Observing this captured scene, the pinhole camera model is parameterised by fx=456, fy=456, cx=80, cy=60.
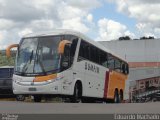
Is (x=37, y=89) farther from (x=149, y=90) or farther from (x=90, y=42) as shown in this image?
(x=149, y=90)

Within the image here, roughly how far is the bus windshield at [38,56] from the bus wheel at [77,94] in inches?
68.9

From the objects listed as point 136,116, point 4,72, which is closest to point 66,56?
point 4,72

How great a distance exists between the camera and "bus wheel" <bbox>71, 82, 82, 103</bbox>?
20.3 meters

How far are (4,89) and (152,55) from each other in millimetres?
49263

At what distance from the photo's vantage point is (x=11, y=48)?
21438mm

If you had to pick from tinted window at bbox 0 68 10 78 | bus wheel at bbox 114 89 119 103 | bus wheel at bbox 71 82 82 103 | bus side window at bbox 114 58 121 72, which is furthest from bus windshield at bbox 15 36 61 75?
bus wheel at bbox 114 89 119 103

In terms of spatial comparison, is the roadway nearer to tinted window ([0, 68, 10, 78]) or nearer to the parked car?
the parked car

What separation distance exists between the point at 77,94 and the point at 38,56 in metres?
2.60

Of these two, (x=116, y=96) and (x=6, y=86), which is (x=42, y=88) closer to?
(x=6, y=86)

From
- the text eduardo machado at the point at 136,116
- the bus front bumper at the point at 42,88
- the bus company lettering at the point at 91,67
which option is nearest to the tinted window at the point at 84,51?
the bus company lettering at the point at 91,67

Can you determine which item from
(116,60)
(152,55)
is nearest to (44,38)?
(116,60)

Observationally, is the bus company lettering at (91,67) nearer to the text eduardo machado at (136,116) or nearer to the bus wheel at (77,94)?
the bus wheel at (77,94)

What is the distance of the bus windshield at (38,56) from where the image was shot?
63.3 feet

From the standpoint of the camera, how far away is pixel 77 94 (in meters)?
20.7
